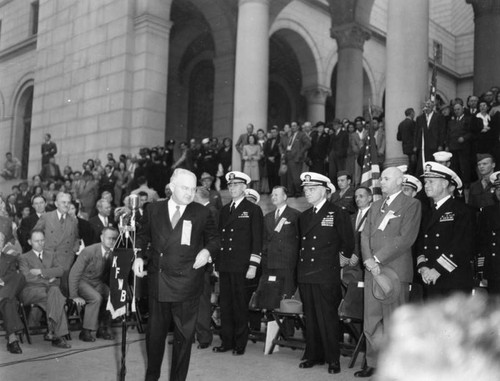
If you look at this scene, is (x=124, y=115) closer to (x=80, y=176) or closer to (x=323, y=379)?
(x=80, y=176)

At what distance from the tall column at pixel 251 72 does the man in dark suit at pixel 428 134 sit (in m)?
5.44

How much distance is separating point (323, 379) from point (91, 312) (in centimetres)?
369

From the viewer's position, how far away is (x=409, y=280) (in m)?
6.30

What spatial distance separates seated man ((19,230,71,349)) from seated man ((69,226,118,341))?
30 cm

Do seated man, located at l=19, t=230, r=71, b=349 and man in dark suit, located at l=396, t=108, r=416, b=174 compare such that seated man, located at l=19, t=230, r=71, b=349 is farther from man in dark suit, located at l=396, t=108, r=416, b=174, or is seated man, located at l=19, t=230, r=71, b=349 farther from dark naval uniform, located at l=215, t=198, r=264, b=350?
man in dark suit, located at l=396, t=108, r=416, b=174

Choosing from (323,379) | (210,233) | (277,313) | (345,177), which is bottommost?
(323,379)

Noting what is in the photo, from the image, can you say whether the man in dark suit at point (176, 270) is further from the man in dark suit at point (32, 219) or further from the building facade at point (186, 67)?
the building facade at point (186, 67)

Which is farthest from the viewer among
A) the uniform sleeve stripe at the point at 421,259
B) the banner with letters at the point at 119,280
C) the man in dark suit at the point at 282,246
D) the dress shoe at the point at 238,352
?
the man in dark suit at the point at 282,246

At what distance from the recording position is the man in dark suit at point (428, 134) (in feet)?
38.6

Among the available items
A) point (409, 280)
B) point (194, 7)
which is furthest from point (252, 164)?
point (194, 7)

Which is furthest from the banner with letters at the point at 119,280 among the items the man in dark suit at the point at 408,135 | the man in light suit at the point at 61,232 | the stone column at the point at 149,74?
the stone column at the point at 149,74

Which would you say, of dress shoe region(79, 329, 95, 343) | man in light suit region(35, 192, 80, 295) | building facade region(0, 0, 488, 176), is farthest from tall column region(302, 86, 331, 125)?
dress shoe region(79, 329, 95, 343)

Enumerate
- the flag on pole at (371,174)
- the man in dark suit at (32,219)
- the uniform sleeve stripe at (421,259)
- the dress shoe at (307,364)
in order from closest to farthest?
the uniform sleeve stripe at (421,259), the dress shoe at (307,364), the flag on pole at (371,174), the man in dark suit at (32,219)

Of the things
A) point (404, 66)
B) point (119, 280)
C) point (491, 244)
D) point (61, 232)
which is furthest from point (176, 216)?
point (404, 66)
